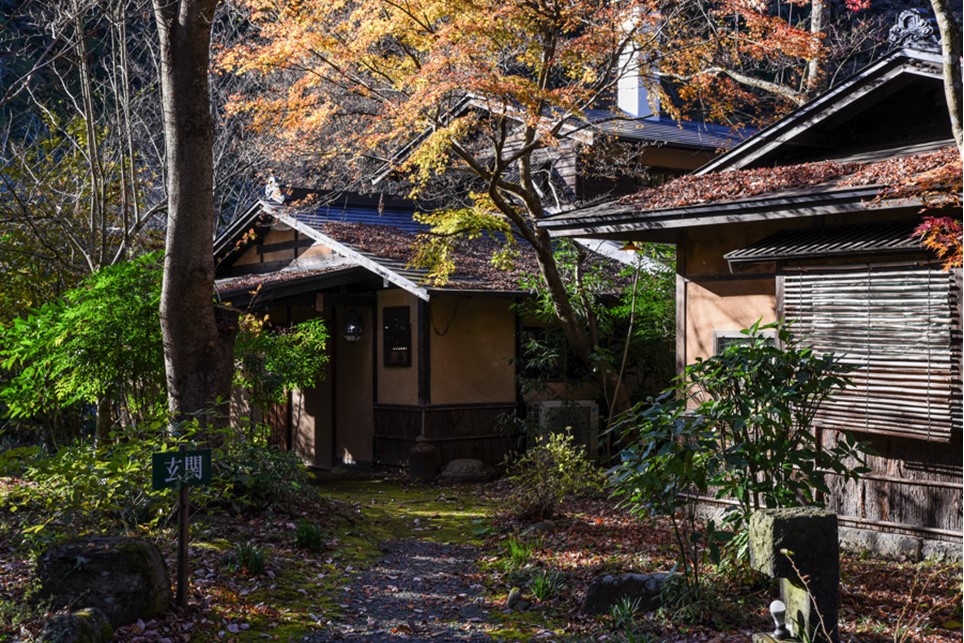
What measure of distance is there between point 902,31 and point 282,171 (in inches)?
625

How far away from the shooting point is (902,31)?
643 inches

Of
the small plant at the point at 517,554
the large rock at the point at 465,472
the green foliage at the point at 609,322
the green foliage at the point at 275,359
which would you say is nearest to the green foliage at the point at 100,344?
the green foliage at the point at 275,359

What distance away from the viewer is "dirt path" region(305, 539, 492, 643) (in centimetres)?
737

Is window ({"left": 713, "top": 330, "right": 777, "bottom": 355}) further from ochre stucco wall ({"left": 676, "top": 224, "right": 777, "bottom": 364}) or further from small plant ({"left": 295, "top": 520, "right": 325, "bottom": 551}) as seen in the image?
small plant ({"left": 295, "top": 520, "right": 325, "bottom": 551})

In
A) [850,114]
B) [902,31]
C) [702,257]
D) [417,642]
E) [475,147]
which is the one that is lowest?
[417,642]

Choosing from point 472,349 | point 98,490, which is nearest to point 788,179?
point 98,490

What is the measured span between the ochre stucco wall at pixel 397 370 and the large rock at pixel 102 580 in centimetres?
996

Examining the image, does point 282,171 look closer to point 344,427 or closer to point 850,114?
point 344,427

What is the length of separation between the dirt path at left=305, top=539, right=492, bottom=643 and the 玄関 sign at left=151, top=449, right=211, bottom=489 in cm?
147

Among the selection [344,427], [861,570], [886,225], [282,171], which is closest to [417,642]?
[861,570]

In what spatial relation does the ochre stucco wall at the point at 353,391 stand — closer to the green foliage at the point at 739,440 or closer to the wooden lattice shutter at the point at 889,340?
the wooden lattice shutter at the point at 889,340

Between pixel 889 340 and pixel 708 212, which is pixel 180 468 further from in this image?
pixel 889 340

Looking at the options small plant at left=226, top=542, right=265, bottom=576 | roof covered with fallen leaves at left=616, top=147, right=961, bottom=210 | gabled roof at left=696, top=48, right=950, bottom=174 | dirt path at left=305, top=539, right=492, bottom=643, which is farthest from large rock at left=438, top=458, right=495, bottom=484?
small plant at left=226, top=542, right=265, bottom=576

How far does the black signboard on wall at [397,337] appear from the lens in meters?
16.8
